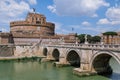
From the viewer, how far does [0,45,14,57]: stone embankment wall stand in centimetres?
3716

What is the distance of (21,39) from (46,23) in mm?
9490

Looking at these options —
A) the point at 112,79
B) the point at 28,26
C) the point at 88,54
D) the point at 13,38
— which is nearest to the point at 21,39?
the point at 13,38

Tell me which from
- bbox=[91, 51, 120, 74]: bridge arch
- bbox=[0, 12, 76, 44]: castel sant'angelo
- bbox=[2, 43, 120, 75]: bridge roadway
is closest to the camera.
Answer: bbox=[2, 43, 120, 75]: bridge roadway

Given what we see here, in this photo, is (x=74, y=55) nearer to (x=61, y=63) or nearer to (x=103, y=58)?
(x=61, y=63)

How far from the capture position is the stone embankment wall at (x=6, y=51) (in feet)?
122

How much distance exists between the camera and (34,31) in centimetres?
4788

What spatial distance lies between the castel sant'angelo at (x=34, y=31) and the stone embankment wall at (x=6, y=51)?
154 inches

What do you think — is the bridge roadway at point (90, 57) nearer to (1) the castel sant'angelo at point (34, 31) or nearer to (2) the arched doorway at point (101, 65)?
(2) the arched doorway at point (101, 65)

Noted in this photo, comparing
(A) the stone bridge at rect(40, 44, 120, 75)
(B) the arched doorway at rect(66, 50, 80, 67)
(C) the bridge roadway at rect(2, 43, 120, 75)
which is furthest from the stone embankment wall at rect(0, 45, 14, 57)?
(A) the stone bridge at rect(40, 44, 120, 75)

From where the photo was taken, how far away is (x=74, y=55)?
93.7 feet

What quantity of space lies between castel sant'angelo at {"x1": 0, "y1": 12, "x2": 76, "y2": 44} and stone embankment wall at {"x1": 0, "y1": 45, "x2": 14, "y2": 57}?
3.91 metres

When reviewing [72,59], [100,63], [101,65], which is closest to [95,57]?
[100,63]

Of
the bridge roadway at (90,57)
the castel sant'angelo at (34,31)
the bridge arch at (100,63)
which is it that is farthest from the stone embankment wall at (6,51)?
the bridge arch at (100,63)

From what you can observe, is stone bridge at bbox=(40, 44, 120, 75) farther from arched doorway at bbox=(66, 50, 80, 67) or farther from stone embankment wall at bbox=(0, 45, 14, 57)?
stone embankment wall at bbox=(0, 45, 14, 57)
